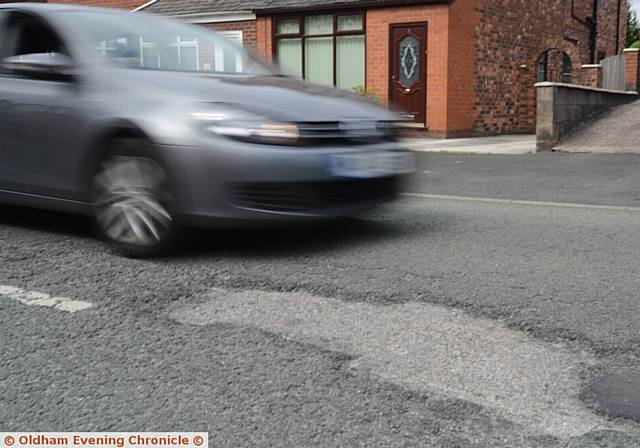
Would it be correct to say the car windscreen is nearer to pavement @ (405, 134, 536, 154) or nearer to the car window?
the car window

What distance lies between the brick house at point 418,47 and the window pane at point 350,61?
25 millimetres

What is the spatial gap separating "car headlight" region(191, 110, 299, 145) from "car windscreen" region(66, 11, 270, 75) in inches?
35.4

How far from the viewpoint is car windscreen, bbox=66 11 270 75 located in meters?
5.04

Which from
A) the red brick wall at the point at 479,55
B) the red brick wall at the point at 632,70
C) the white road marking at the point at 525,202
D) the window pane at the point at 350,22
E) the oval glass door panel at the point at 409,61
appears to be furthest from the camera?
the red brick wall at the point at 632,70

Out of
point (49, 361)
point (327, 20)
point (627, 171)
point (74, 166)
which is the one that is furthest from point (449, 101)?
point (49, 361)

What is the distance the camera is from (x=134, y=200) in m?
4.63

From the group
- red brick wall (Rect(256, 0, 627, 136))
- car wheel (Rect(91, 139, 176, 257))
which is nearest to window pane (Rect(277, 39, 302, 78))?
red brick wall (Rect(256, 0, 627, 136))

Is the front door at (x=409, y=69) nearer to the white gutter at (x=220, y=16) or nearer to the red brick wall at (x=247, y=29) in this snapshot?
the red brick wall at (x=247, y=29)

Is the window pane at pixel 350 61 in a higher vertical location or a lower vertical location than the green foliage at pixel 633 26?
lower

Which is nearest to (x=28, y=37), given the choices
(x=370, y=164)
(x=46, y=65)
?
(x=46, y=65)

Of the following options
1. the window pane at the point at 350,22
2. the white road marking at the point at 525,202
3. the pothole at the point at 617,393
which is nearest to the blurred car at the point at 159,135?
the white road marking at the point at 525,202

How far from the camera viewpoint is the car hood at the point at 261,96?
450 cm

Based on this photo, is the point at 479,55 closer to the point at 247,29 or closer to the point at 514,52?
the point at 514,52

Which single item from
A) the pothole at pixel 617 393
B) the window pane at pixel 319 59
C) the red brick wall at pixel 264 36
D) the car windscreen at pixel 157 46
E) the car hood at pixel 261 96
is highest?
the red brick wall at pixel 264 36
